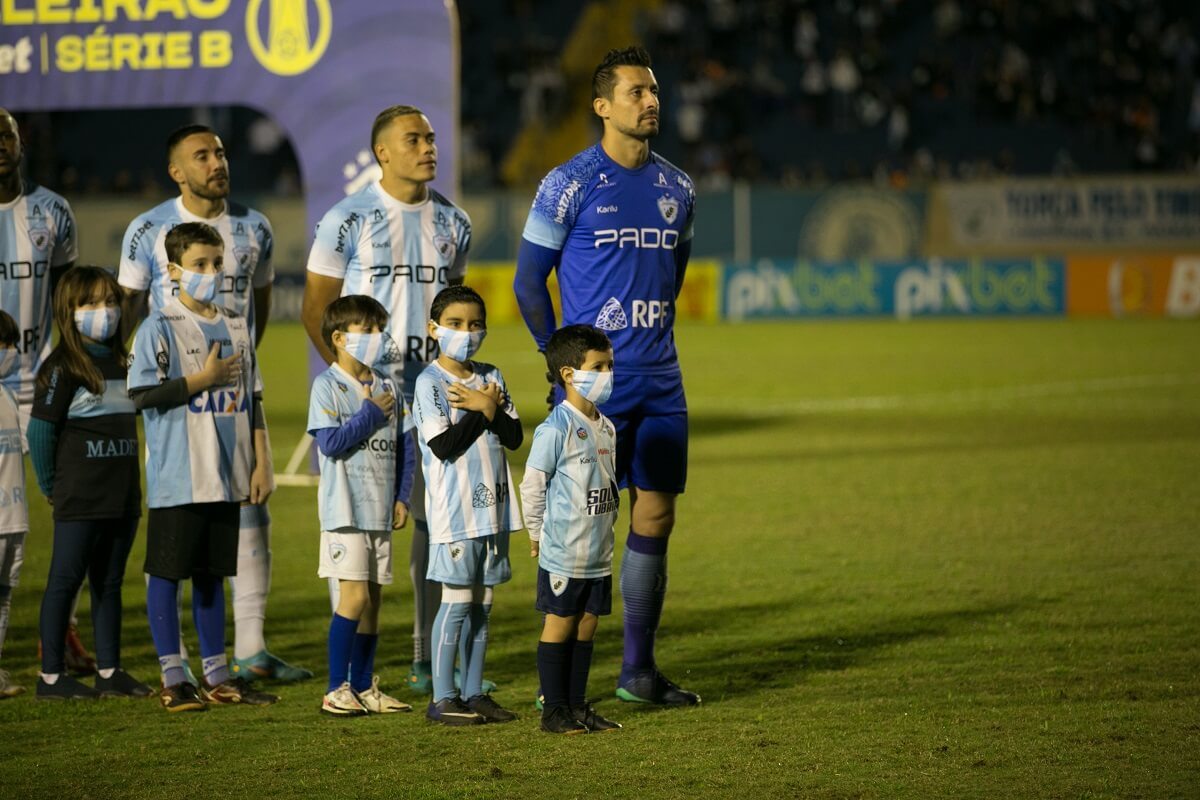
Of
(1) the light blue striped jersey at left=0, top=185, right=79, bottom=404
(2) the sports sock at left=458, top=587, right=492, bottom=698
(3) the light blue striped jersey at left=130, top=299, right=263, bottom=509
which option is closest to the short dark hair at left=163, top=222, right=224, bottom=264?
(3) the light blue striped jersey at left=130, top=299, right=263, bottom=509

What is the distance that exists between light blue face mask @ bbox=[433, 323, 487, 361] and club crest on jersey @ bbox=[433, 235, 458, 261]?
836 millimetres

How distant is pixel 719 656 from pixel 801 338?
19.8 meters

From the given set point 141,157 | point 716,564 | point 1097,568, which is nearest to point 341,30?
point 716,564

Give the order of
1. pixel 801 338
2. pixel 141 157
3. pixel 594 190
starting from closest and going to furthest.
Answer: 1. pixel 594 190
2. pixel 801 338
3. pixel 141 157

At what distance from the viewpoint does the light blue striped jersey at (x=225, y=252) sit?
655 cm

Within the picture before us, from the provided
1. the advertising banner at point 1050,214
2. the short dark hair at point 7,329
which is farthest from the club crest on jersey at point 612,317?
the advertising banner at point 1050,214

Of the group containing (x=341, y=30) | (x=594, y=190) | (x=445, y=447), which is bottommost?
(x=445, y=447)

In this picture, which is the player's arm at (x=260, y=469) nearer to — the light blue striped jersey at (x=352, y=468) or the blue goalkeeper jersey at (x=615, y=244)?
the light blue striped jersey at (x=352, y=468)

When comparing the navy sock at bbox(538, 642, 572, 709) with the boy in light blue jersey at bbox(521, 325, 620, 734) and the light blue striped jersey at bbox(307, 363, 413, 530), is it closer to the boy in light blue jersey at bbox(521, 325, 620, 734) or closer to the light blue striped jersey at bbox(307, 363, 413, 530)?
the boy in light blue jersey at bbox(521, 325, 620, 734)

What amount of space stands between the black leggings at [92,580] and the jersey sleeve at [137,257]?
0.96 metres

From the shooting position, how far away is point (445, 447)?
565 cm

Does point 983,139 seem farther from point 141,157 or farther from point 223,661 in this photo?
point 223,661

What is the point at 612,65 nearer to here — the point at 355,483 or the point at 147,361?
the point at 355,483

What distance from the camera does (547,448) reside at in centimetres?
555
